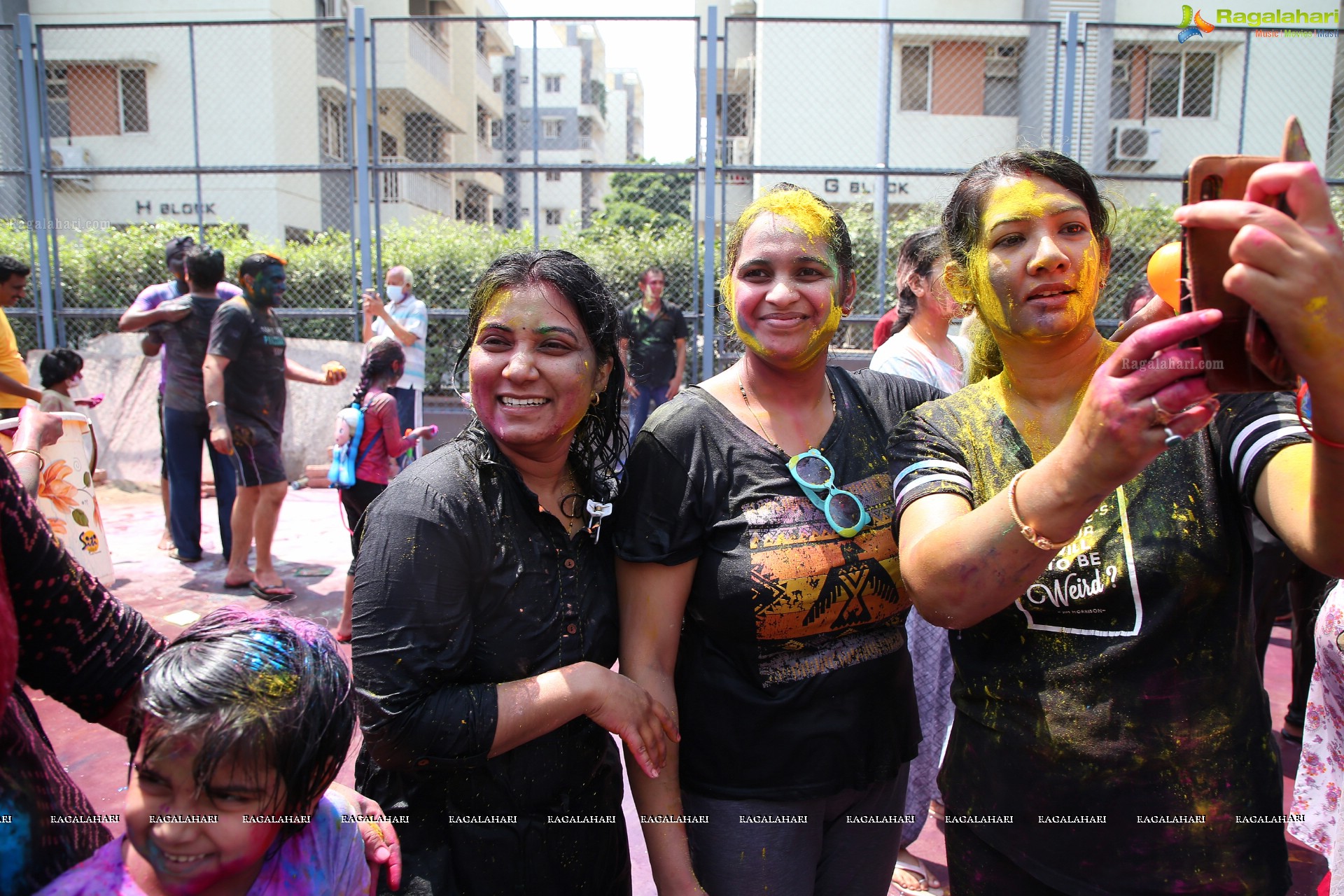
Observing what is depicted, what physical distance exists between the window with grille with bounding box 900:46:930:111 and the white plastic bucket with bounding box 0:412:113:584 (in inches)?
559

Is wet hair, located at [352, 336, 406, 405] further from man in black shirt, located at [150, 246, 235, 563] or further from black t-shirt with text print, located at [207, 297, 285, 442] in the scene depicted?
man in black shirt, located at [150, 246, 235, 563]

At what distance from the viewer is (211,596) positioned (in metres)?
5.16

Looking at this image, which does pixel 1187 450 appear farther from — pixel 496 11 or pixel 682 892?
pixel 496 11

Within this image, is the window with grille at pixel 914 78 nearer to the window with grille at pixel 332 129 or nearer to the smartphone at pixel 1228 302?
the window with grille at pixel 332 129

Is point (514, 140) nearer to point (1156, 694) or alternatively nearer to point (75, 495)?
point (75, 495)

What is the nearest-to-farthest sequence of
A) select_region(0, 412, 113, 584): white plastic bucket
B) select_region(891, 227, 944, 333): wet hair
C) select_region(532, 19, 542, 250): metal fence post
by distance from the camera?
1. select_region(891, 227, 944, 333): wet hair
2. select_region(0, 412, 113, 584): white plastic bucket
3. select_region(532, 19, 542, 250): metal fence post

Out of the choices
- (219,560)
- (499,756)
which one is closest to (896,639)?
(499,756)

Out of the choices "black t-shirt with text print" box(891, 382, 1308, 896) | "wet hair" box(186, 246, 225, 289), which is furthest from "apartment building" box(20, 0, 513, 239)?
"black t-shirt with text print" box(891, 382, 1308, 896)

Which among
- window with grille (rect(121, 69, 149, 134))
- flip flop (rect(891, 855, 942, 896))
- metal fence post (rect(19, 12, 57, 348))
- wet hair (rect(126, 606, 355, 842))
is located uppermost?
window with grille (rect(121, 69, 149, 134))

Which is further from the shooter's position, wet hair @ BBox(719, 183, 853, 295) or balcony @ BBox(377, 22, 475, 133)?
balcony @ BBox(377, 22, 475, 133)

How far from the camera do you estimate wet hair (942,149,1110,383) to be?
1607 millimetres

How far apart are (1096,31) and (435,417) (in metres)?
7.73

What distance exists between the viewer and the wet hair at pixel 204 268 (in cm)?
551

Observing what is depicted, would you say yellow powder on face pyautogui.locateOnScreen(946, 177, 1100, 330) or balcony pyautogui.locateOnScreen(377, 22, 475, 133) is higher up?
balcony pyautogui.locateOnScreen(377, 22, 475, 133)
